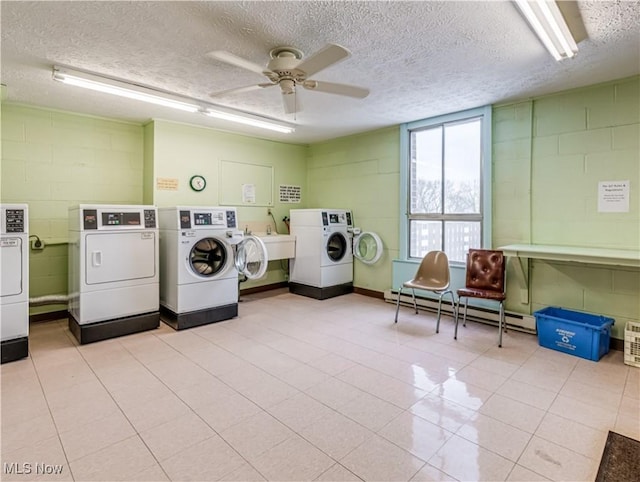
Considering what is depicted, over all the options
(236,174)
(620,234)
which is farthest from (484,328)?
(236,174)

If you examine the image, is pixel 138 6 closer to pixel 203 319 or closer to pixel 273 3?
pixel 273 3

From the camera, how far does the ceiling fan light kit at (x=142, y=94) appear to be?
3166 millimetres

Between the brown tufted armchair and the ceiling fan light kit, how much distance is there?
318cm

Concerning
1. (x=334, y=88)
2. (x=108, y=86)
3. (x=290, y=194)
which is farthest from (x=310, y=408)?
(x=290, y=194)

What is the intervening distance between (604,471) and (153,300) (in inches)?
160

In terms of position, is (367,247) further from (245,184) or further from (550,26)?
(550,26)

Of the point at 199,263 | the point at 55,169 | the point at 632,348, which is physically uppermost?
the point at 55,169

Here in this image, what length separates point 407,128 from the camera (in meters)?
5.14

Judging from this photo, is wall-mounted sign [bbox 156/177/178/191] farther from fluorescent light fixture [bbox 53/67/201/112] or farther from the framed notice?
fluorescent light fixture [bbox 53/67/201/112]

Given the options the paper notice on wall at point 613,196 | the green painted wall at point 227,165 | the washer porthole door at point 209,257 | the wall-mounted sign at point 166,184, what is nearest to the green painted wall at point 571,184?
the paper notice on wall at point 613,196

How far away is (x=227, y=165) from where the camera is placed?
18.4 ft

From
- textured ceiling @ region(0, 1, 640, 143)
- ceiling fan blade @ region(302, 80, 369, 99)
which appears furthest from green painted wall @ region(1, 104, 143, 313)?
ceiling fan blade @ region(302, 80, 369, 99)

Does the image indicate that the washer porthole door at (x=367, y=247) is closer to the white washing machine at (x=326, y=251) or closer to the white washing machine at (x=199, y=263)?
the white washing machine at (x=326, y=251)

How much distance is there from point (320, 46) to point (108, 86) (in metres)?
2.11
